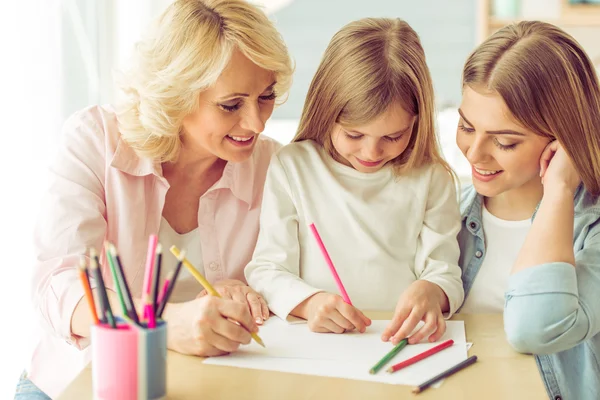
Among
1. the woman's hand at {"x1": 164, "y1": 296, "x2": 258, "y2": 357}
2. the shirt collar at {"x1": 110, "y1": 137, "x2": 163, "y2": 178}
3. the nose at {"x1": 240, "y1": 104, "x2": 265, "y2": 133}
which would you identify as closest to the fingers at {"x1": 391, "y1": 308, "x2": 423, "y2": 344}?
the woman's hand at {"x1": 164, "y1": 296, "x2": 258, "y2": 357}

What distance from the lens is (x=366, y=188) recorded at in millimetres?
1463

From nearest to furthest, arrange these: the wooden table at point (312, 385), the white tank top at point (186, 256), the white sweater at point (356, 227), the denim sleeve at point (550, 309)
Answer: the wooden table at point (312, 385), the denim sleeve at point (550, 309), the white sweater at point (356, 227), the white tank top at point (186, 256)

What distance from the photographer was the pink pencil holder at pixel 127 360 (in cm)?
89

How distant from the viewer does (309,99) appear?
1464mm

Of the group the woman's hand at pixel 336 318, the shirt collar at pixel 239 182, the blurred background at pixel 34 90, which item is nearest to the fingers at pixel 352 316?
the woman's hand at pixel 336 318

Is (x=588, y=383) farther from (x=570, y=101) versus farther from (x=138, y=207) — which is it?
(x=138, y=207)

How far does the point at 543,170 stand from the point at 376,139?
12.0 inches

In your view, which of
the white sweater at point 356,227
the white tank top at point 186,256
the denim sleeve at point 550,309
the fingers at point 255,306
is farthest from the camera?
the white tank top at point 186,256

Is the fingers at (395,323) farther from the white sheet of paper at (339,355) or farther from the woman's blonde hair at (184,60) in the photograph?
the woman's blonde hair at (184,60)

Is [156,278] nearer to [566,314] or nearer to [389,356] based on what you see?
[389,356]

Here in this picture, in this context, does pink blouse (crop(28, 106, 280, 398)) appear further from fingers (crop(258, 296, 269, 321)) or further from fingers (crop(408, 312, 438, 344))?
fingers (crop(408, 312, 438, 344))

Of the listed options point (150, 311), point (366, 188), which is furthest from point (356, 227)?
point (150, 311)

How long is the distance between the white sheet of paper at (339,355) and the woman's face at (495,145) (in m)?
0.30

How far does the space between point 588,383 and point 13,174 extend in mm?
1235
